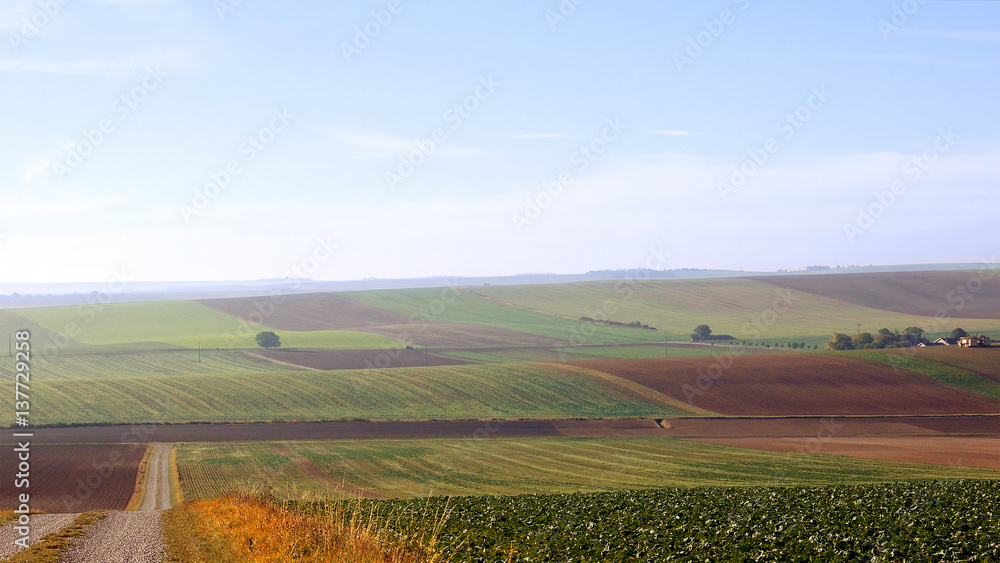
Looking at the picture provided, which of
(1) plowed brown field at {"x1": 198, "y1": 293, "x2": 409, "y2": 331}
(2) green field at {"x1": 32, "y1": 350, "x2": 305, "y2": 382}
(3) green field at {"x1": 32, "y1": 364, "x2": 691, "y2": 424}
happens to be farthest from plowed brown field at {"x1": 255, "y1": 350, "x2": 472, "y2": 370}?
(1) plowed brown field at {"x1": 198, "y1": 293, "x2": 409, "y2": 331}

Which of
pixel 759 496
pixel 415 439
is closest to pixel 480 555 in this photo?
pixel 759 496

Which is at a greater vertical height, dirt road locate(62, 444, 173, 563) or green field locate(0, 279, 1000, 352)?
green field locate(0, 279, 1000, 352)

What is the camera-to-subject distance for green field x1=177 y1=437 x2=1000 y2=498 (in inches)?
1201

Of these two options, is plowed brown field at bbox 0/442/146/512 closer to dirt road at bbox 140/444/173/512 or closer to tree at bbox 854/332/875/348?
dirt road at bbox 140/444/173/512

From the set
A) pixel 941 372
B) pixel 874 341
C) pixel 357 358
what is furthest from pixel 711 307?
pixel 357 358

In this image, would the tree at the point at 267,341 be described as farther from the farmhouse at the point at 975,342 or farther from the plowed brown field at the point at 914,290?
the plowed brown field at the point at 914,290

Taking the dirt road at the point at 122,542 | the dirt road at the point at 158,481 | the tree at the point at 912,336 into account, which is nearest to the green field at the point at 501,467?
→ the dirt road at the point at 158,481

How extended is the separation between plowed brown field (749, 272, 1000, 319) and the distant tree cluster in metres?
40.0

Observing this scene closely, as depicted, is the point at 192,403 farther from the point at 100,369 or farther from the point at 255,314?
the point at 255,314

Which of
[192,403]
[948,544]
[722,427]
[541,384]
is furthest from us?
[541,384]

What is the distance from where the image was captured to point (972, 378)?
197ft

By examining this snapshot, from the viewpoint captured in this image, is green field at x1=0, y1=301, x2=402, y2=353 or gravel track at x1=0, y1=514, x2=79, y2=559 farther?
green field at x1=0, y1=301, x2=402, y2=353

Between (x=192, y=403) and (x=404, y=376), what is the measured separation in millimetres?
18099

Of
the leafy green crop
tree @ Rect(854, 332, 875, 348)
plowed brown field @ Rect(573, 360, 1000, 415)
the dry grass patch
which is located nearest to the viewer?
the leafy green crop
